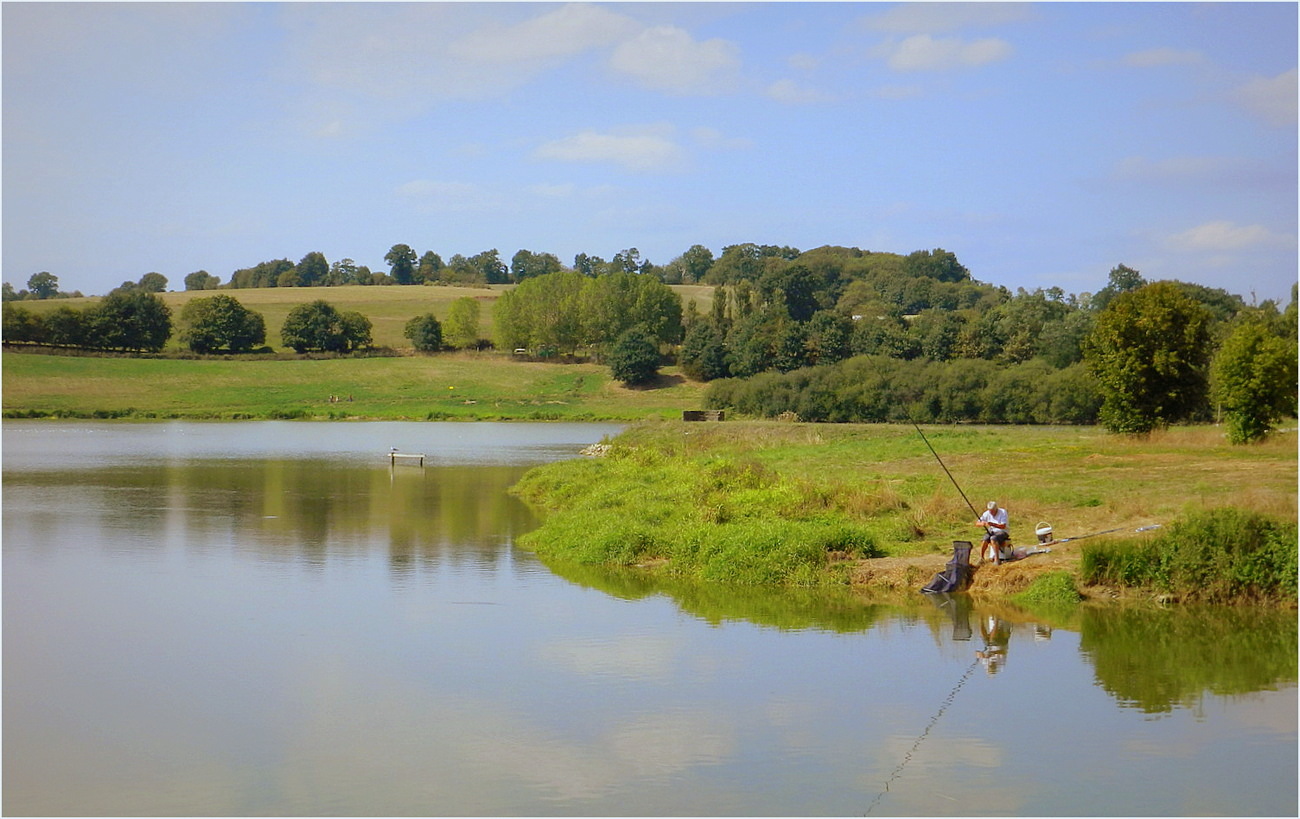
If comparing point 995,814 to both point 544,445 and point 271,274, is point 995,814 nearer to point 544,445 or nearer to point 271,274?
point 544,445

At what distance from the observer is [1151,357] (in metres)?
44.0

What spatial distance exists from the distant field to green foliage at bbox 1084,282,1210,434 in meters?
82.5

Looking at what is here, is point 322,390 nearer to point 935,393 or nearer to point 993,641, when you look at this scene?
point 935,393

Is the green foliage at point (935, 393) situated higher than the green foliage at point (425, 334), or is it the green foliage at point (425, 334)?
the green foliage at point (425, 334)

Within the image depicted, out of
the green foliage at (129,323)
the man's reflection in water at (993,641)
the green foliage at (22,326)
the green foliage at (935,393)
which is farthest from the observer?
the green foliage at (129,323)

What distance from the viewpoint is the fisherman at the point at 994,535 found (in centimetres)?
1983

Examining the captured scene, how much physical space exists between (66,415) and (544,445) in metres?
41.1

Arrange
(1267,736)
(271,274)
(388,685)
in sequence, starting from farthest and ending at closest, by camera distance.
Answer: (271,274) < (388,685) < (1267,736)

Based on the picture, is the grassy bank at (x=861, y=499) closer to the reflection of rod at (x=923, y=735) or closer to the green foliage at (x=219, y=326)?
the reflection of rod at (x=923, y=735)

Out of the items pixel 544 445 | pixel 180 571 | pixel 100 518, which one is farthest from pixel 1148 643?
pixel 544 445

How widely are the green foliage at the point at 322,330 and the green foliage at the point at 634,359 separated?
24685 mm

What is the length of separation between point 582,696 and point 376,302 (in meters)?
127

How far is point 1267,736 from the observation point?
1309 cm

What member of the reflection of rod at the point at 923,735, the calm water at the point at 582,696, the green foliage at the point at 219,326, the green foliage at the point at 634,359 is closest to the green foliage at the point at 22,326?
the green foliage at the point at 219,326
